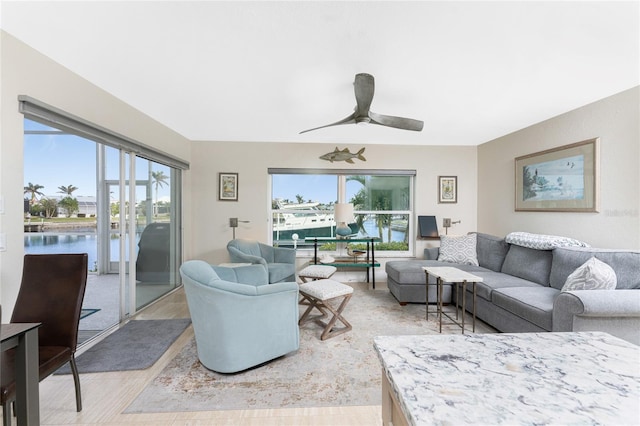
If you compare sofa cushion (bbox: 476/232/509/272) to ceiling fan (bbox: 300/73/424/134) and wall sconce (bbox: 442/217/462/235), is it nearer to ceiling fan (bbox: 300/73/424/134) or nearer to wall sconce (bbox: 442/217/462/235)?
wall sconce (bbox: 442/217/462/235)

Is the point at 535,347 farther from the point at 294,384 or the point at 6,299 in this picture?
the point at 6,299

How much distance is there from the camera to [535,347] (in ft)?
2.52

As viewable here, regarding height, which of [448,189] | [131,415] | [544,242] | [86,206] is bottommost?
[131,415]

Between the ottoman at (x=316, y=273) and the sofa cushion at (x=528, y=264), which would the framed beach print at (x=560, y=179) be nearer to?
the sofa cushion at (x=528, y=264)

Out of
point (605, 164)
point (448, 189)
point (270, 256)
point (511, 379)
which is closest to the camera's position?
point (511, 379)

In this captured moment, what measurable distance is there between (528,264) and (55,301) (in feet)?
14.4

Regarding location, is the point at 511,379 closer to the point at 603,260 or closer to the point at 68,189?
the point at 603,260

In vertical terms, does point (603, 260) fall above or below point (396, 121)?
below

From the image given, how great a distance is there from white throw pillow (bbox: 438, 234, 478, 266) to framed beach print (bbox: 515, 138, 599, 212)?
2.67 feet

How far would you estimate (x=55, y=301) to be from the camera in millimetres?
1714

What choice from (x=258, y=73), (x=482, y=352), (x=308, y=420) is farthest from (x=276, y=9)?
(x=308, y=420)

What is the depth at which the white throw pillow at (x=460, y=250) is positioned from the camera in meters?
3.89

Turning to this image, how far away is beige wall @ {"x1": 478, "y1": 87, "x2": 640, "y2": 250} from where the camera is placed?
2539mm

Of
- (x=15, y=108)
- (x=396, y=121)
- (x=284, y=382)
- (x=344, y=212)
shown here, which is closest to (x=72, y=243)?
(x=15, y=108)
